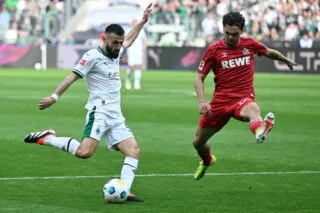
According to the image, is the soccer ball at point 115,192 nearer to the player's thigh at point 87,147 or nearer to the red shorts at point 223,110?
the player's thigh at point 87,147

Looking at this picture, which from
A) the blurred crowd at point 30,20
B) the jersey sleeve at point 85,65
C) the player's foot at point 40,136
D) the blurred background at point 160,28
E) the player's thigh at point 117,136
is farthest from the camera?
the blurred crowd at point 30,20

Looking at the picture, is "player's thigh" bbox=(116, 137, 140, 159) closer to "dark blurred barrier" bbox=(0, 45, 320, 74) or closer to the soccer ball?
the soccer ball

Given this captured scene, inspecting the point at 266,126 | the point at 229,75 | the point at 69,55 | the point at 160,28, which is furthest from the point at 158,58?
the point at 266,126

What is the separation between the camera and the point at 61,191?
34.2 ft

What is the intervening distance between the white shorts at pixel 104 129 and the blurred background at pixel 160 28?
94.9ft

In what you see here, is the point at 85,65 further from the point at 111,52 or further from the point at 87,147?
the point at 87,147

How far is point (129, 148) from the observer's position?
33.0ft

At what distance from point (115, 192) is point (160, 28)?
37743mm

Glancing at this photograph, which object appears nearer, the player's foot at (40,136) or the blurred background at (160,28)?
the player's foot at (40,136)

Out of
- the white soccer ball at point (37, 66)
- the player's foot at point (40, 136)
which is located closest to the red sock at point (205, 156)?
the player's foot at point (40, 136)

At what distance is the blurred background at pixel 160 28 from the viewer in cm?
4219


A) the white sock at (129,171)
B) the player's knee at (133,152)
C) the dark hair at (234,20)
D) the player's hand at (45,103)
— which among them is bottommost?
the white sock at (129,171)

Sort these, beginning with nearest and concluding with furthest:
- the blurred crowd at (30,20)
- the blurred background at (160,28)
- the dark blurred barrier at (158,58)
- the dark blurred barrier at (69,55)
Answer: the dark blurred barrier at (158,58), the blurred background at (160,28), the dark blurred barrier at (69,55), the blurred crowd at (30,20)

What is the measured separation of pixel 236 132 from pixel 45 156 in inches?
190
